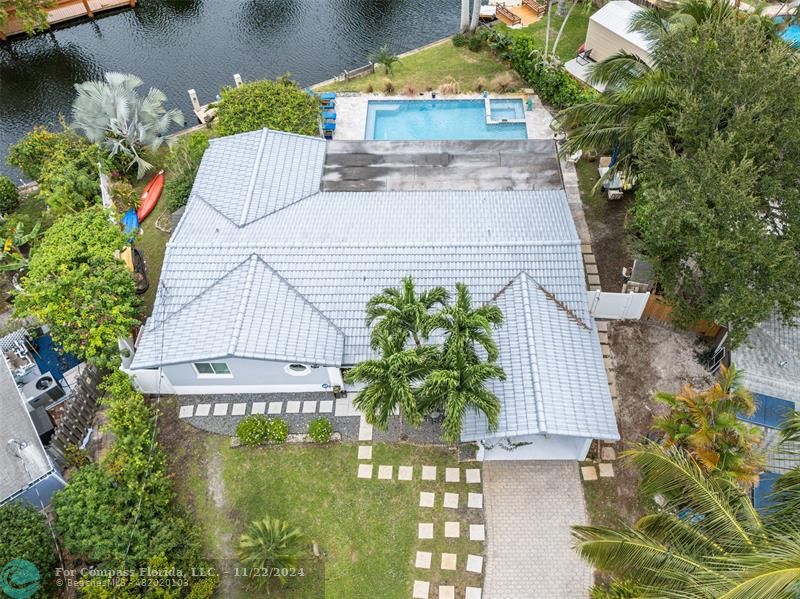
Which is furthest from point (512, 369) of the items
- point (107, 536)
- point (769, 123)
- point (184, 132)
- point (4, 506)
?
point (184, 132)

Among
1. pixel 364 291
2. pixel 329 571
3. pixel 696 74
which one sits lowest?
pixel 329 571

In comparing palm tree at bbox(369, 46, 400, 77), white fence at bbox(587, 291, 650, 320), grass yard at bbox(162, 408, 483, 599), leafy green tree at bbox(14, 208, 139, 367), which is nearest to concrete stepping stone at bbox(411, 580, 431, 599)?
grass yard at bbox(162, 408, 483, 599)

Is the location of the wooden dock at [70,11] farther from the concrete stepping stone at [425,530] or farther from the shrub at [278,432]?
the concrete stepping stone at [425,530]

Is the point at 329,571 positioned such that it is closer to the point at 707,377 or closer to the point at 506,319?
the point at 506,319

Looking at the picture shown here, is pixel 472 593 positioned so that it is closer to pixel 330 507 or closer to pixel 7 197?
pixel 330 507

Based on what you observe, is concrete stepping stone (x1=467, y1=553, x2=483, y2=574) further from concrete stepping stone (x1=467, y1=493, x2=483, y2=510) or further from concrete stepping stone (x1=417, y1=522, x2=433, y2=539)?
concrete stepping stone (x1=467, y1=493, x2=483, y2=510)

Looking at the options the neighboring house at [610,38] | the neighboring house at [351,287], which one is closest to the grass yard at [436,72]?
the neighboring house at [610,38]

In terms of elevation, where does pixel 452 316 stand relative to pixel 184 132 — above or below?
below
